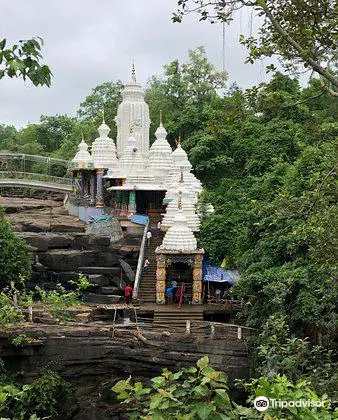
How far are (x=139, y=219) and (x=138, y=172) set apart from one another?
279 centimetres

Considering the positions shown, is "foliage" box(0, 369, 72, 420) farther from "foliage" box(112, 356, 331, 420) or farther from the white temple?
"foliage" box(112, 356, 331, 420)

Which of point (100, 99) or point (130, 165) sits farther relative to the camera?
point (100, 99)

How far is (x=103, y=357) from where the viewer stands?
13.0 m

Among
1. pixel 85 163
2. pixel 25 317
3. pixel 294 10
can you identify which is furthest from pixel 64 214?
pixel 294 10

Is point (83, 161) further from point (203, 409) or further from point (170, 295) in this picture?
point (203, 409)

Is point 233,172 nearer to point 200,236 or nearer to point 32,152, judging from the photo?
point 200,236

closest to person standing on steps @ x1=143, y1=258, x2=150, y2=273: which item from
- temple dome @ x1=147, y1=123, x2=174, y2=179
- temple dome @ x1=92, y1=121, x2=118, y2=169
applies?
temple dome @ x1=147, y1=123, x2=174, y2=179

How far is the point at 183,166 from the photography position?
2258 cm

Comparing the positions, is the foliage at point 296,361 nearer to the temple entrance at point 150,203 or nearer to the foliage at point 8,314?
the foliage at point 8,314

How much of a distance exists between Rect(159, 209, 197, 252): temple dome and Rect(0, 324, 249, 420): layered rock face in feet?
14.4

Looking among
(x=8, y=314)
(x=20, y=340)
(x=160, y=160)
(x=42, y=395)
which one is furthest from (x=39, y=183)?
(x=42, y=395)

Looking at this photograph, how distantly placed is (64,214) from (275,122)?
11.1 meters

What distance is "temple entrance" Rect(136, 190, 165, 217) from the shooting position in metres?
23.2

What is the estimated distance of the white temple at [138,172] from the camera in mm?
20719
